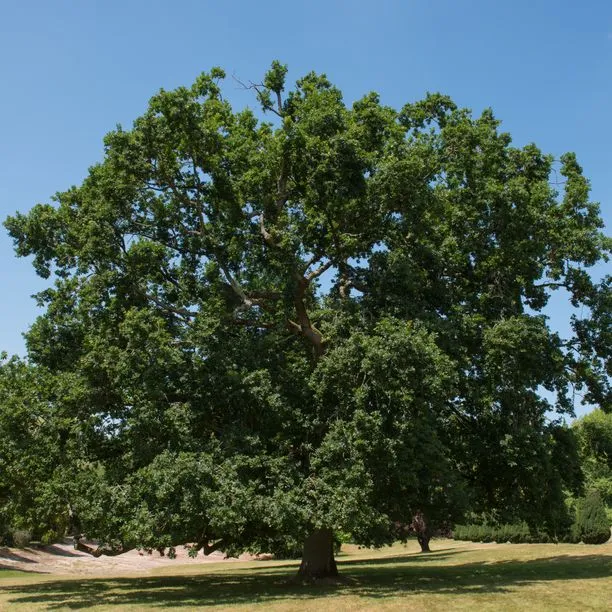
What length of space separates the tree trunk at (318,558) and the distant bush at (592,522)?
21.6 metres

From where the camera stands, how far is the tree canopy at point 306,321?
16.9 meters

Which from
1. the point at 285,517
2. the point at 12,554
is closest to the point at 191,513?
the point at 285,517

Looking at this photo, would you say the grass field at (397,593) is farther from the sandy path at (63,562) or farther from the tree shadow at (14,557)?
the tree shadow at (14,557)

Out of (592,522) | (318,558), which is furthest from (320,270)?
(592,522)

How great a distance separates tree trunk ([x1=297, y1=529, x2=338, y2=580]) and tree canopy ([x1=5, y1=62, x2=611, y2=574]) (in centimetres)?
15

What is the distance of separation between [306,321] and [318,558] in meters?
7.86

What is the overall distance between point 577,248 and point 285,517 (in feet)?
43.1

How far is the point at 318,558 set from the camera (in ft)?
68.3

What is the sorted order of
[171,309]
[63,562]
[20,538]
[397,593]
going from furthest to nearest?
[20,538] < [63,562] < [171,309] < [397,593]

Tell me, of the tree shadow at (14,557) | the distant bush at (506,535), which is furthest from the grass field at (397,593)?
the tree shadow at (14,557)

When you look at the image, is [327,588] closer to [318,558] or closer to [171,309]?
[318,558]

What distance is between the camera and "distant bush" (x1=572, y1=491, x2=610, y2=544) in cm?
3638

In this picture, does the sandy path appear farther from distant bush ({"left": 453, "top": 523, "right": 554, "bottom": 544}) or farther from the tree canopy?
the tree canopy

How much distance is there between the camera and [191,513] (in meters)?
15.7
